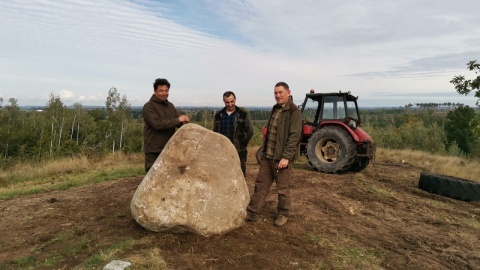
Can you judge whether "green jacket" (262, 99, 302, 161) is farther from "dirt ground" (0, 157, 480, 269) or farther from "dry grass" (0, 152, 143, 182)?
"dry grass" (0, 152, 143, 182)

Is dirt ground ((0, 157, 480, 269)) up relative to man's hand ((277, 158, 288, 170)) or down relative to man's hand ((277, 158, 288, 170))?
down

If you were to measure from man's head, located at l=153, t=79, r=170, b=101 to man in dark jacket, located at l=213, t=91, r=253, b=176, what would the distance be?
1.04m

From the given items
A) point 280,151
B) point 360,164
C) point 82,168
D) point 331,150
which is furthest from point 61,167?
point 360,164

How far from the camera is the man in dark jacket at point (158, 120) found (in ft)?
14.8

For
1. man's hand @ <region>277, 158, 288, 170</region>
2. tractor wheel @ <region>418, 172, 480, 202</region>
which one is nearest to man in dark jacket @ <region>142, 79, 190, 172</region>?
man's hand @ <region>277, 158, 288, 170</region>

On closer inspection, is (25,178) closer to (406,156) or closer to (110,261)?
(110,261)

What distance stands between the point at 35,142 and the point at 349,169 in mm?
45949

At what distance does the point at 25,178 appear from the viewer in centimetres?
969

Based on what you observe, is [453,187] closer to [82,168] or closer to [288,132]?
[288,132]

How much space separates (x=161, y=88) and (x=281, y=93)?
1608 mm

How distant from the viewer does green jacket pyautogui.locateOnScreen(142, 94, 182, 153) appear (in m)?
4.51

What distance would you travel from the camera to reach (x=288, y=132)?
458 cm

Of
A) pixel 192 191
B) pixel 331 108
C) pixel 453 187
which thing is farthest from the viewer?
pixel 331 108

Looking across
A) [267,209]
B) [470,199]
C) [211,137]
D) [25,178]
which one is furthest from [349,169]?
[25,178]
